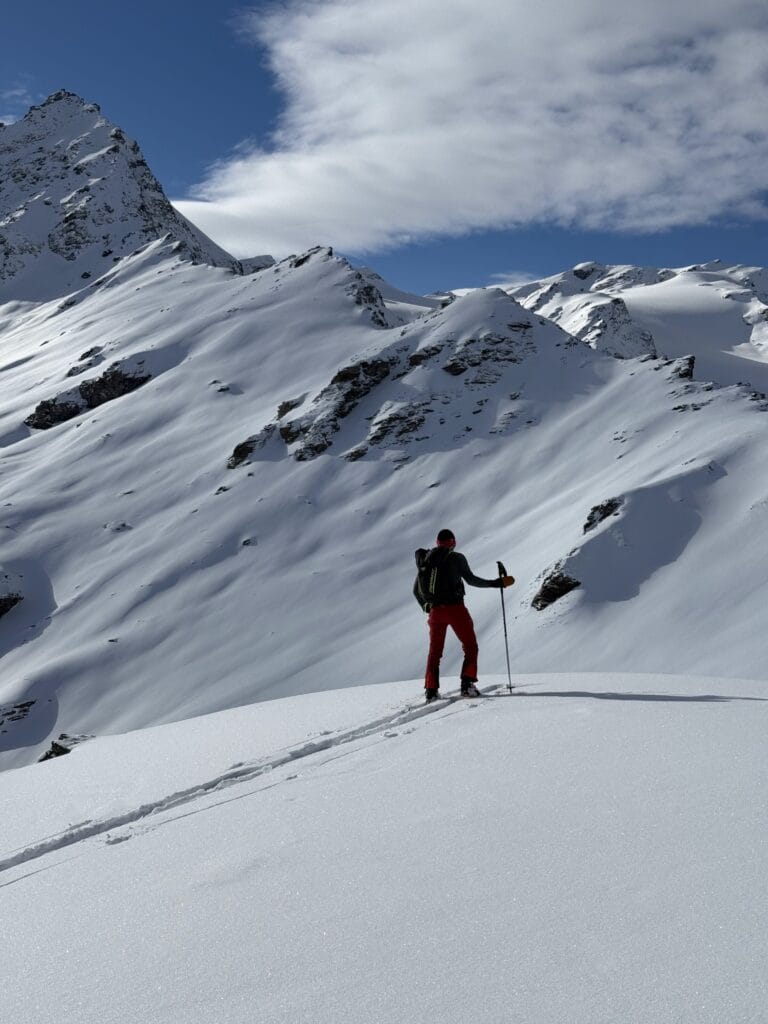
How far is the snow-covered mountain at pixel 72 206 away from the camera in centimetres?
10612

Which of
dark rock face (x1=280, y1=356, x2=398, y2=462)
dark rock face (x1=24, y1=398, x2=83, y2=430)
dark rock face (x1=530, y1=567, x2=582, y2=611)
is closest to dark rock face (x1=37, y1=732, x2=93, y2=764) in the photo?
dark rock face (x1=530, y1=567, x2=582, y2=611)

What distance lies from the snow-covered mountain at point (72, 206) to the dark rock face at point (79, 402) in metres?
45.4

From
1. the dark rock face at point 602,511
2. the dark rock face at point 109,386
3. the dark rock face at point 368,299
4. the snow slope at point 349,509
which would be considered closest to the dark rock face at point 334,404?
the snow slope at point 349,509

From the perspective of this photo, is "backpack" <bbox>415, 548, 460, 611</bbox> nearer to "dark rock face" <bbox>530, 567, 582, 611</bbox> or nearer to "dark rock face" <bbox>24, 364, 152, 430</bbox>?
"dark rock face" <bbox>530, 567, 582, 611</bbox>

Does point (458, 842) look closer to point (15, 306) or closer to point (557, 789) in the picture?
point (557, 789)

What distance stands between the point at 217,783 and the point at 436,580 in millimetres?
4187

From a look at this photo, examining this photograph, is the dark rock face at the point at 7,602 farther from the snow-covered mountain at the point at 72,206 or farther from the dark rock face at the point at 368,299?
the snow-covered mountain at the point at 72,206

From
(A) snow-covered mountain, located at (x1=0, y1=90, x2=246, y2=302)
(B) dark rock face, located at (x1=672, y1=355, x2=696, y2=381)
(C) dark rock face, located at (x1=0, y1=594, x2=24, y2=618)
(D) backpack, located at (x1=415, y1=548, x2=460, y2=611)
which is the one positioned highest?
(A) snow-covered mountain, located at (x1=0, y1=90, x2=246, y2=302)

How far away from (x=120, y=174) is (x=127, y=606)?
345ft

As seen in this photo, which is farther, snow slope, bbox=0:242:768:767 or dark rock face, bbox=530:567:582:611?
dark rock face, bbox=530:567:582:611

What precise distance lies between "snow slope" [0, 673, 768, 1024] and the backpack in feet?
9.93

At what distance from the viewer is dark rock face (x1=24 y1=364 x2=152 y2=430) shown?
5459cm

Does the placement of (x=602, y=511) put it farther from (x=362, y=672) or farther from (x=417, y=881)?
(x=417, y=881)

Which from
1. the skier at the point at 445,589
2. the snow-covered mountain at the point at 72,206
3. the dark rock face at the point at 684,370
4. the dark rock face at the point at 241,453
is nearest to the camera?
the skier at the point at 445,589
